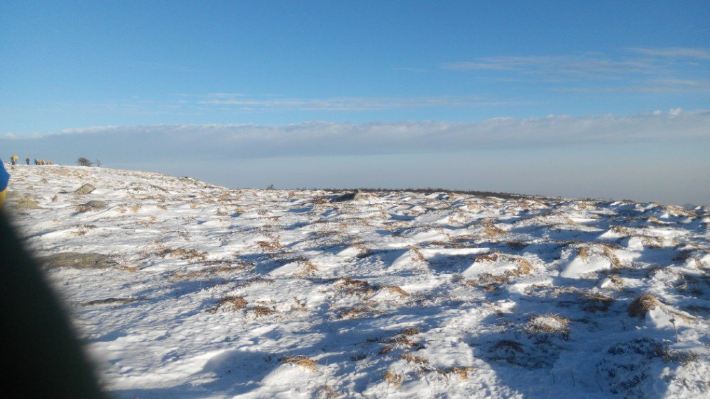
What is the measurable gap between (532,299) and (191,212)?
931 cm

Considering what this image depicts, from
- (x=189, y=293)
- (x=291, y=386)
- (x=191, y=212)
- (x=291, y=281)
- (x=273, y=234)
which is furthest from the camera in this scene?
(x=191, y=212)

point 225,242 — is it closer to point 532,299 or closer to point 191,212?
point 191,212

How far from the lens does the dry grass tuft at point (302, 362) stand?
4.73m

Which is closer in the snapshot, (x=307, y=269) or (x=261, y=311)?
(x=261, y=311)

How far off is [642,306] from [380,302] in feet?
10.4

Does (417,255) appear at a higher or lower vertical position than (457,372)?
higher

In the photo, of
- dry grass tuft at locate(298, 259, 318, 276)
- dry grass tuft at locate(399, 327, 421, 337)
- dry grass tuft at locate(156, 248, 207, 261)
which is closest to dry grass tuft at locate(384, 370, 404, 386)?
dry grass tuft at locate(399, 327, 421, 337)

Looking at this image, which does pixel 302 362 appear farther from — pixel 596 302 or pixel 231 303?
pixel 596 302

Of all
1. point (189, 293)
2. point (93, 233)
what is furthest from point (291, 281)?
point (93, 233)

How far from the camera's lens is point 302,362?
4.77 m

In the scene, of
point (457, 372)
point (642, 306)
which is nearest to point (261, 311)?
point (457, 372)

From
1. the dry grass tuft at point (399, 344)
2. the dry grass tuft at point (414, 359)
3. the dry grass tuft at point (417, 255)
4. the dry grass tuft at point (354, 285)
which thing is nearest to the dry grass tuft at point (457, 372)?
the dry grass tuft at point (414, 359)

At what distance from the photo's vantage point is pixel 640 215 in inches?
551

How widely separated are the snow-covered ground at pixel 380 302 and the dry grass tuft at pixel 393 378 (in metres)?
0.01
